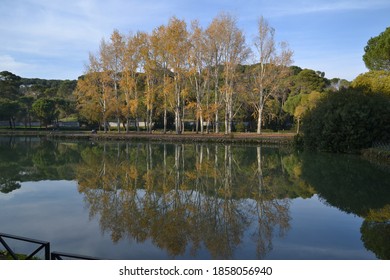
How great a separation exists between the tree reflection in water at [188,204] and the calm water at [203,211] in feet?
0.11

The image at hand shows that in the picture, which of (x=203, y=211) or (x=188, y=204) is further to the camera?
(x=188, y=204)

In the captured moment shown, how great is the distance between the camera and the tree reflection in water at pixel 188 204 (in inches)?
326

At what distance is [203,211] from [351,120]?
18978mm

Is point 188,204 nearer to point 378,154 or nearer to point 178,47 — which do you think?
point 378,154

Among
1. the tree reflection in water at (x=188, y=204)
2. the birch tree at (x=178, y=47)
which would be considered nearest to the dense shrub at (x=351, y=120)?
the tree reflection in water at (x=188, y=204)

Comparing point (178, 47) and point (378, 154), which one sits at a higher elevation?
point (178, 47)

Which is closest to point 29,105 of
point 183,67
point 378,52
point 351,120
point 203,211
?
point 183,67

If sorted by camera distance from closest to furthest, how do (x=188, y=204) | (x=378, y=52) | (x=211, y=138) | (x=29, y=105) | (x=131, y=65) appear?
(x=188, y=204) < (x=378, y=52) < (x=211, y=138) < (x=131, y=65) < (x=29, y=105)

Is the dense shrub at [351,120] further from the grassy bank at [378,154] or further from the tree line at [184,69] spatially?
the tree line at [184,69]

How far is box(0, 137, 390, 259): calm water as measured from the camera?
7711 millimetres

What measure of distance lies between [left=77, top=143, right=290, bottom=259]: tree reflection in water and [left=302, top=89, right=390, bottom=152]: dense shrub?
28.7 feet

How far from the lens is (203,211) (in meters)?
10.6

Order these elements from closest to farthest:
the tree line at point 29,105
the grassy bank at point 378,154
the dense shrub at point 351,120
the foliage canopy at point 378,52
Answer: the grassy bank at point 378,154 < the dense shrub at point 351,120 < the foliage canopy at point 378,52 < the tree line at point 29,105
